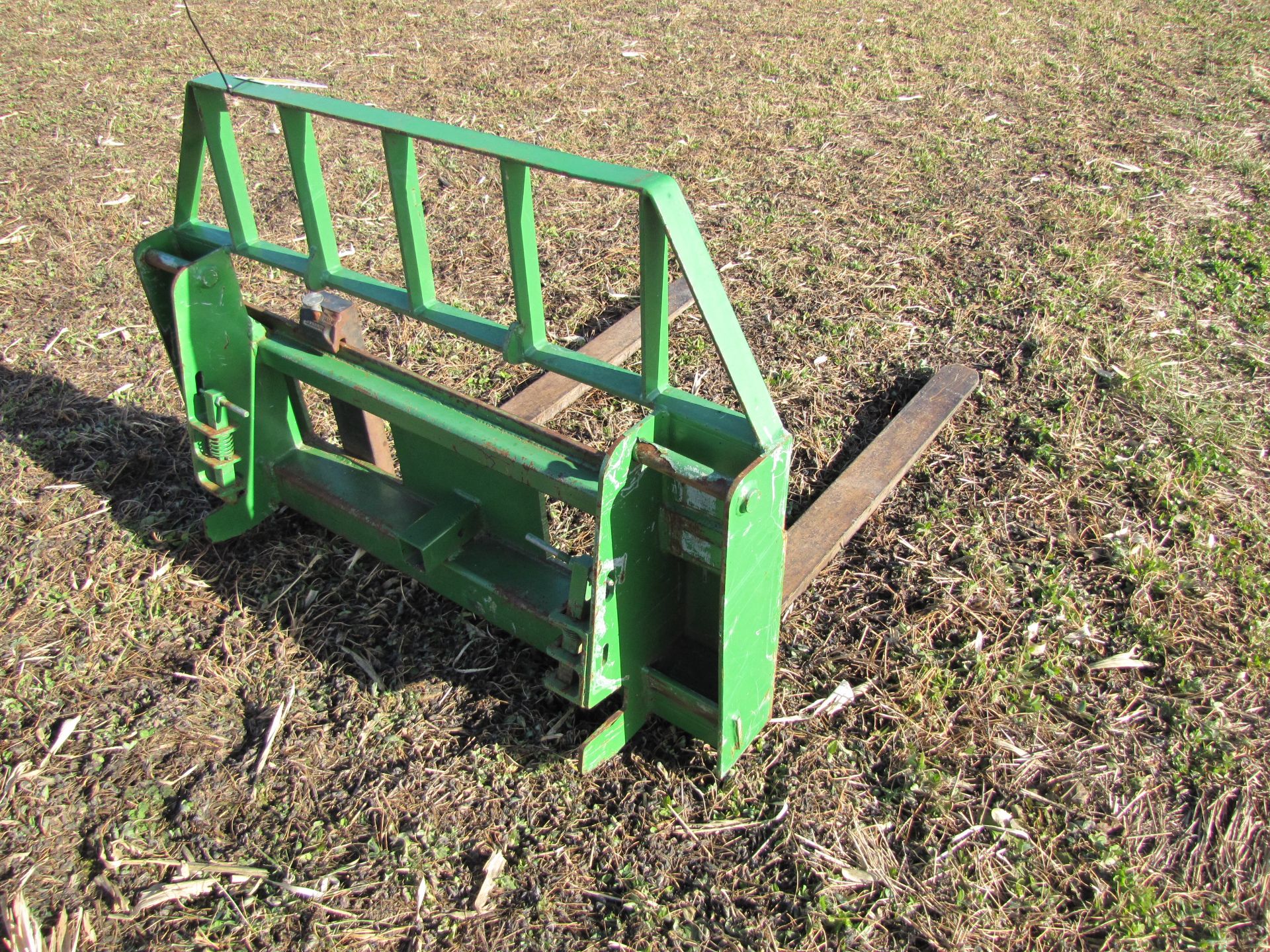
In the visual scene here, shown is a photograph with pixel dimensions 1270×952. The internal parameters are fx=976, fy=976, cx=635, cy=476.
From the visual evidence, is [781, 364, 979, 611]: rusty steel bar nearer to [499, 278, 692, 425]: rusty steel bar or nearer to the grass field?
the grass field

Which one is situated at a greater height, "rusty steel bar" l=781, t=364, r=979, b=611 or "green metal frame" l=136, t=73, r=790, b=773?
"green metal frame" l=136, t=73, r=790, b=773

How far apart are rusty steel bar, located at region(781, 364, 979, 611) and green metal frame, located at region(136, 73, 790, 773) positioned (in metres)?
0.63

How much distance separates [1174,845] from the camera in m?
2.61

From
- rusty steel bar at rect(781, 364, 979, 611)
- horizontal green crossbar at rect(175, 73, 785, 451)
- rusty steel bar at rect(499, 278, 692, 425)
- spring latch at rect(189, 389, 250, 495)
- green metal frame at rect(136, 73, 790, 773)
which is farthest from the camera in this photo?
rusty steel bar at rect(499, 278, 692, 425)

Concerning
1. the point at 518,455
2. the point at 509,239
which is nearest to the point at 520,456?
the point at 518,455

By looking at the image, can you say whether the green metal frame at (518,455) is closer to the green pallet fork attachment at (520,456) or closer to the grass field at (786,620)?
the green pallet fork attachment at (520,456)

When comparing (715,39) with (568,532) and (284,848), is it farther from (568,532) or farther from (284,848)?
(284,848)

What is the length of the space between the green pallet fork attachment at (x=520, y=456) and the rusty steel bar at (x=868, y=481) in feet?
0.04

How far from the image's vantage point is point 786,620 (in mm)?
3305

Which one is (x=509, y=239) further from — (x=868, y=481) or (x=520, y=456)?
(x=868, y=481)

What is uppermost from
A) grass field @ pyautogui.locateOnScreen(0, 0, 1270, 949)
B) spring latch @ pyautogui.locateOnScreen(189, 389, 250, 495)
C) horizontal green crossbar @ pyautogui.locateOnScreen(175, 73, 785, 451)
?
horizontal green crossbar @ pyautogui.locateOnScreen(175, 73, 785, 451)

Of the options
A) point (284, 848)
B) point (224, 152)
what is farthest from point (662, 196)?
point (284, 848)

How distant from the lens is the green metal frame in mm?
2357

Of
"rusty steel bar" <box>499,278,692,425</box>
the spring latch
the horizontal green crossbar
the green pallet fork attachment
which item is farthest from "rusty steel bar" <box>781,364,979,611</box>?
the spring latch
